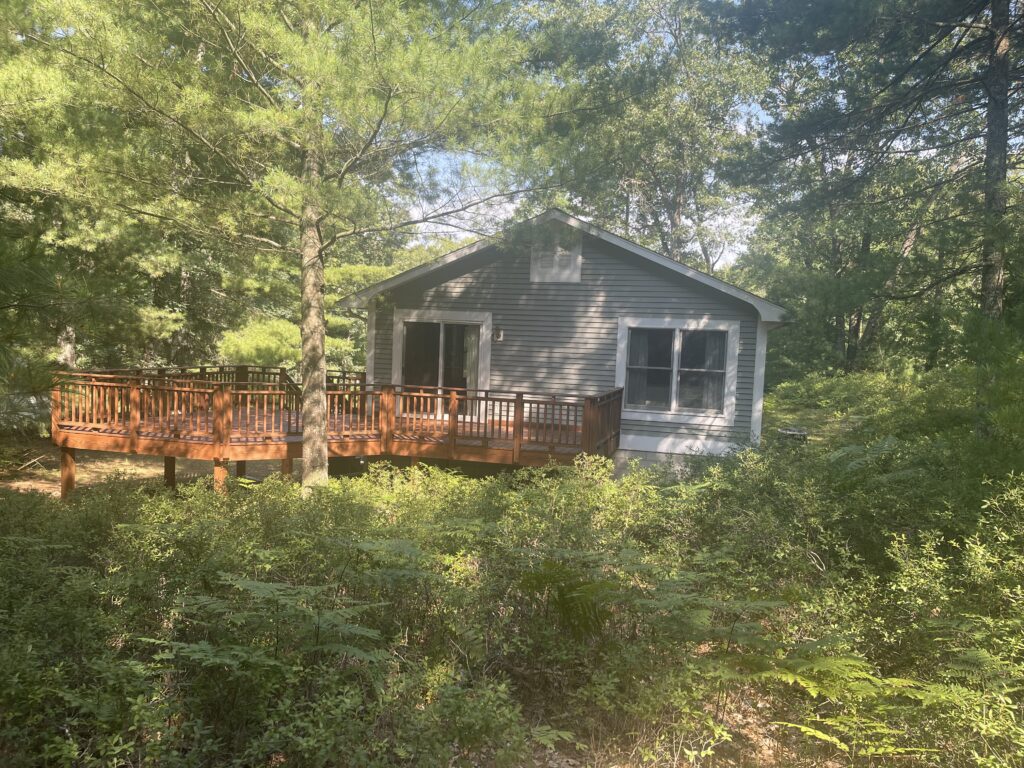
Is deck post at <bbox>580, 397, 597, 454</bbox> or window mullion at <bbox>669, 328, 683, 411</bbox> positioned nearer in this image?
deck post at <bbox>580, 397, 597, 454</bbox>

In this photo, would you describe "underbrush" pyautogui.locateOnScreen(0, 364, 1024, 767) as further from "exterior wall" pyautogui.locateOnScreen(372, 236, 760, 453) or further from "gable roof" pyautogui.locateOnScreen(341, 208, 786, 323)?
"exterior wall" pyautogui.locateOnScreen(372, 236, 760, 453)

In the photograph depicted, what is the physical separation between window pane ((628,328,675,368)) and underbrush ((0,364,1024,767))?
5765mm

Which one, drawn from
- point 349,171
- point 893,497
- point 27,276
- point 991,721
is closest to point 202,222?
point 349,171

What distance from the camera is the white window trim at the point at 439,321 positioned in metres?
13.1

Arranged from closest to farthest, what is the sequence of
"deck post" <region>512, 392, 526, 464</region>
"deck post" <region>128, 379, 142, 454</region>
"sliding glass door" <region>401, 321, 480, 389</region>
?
"deck post" <region>128, 379, 142, 454</region>
"deck post" <region>512, 392, 526, 464</region>
"sliding glass door" <region>401, 321, 480, 389</region>

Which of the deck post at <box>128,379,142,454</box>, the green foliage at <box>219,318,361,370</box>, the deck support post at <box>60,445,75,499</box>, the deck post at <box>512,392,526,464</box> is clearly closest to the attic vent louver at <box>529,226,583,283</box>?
the deck post at <box>512,392,526,464</box>

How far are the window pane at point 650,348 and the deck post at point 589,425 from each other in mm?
2867

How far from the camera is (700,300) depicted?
12.1 metres

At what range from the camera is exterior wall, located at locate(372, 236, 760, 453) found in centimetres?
1204

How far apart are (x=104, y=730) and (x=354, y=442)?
309 inches

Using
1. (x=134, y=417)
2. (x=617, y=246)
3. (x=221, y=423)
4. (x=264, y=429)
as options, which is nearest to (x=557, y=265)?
(x=617, y=246)

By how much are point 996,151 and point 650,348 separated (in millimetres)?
6110

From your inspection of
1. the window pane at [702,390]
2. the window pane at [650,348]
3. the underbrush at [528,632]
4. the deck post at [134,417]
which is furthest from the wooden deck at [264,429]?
the underbrush at [528,632]

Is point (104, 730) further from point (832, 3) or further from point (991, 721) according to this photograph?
point (832, 3)
